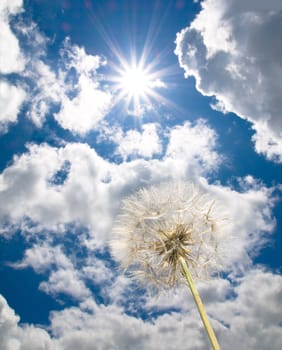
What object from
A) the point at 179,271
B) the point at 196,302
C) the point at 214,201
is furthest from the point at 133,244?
the point at 196,302

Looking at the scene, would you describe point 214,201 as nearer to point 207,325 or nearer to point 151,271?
point 151,271

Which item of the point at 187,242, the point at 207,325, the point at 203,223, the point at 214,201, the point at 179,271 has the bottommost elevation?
the point at 207,325

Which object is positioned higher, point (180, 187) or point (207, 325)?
point (180, 187)

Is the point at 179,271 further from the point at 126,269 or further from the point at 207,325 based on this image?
the point at 207,325

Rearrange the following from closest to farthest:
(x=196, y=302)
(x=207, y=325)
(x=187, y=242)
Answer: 1. (x=207, y=325)
2. (x=196, y=302)
3. (x=187, y=242)

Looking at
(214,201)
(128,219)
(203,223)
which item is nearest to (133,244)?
(128,219)

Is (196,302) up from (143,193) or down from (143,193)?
down

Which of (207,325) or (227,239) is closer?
(207,325)

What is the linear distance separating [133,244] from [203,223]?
1635 mm

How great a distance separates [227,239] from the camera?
7.49m

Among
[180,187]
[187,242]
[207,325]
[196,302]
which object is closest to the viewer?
[207,325]

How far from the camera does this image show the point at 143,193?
749 centimetres

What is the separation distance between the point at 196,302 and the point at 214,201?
2.99 meters

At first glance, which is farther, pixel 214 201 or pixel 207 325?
pixel 214 201
